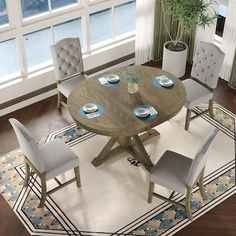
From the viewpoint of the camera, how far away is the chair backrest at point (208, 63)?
5.36 metres

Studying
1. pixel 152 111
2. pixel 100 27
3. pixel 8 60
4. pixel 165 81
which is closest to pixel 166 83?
pixel 165 81

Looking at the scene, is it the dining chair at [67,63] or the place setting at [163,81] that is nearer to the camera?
the place setting at [163,81]

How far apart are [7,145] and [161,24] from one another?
9.67ft

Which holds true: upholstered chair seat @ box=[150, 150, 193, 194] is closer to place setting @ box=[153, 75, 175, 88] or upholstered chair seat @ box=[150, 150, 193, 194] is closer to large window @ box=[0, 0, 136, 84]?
place setting @ box=[153, 75, 175, 88]

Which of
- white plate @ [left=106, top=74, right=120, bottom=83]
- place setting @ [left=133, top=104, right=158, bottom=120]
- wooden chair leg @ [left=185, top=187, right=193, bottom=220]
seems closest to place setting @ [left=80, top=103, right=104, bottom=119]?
place setting @ [left=133, top=104, right=158, bottom=120]

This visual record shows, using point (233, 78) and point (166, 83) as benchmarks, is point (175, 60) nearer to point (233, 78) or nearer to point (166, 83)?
point (233, 78)

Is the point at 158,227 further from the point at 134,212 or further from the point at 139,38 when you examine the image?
the point at 139,38

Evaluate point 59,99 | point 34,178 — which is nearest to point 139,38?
point 59,99

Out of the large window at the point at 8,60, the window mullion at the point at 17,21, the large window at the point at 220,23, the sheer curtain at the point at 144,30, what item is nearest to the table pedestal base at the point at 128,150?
the window mullion at the point at 17,21

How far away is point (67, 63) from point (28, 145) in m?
1.78

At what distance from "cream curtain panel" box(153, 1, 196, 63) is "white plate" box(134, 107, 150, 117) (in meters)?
2.44

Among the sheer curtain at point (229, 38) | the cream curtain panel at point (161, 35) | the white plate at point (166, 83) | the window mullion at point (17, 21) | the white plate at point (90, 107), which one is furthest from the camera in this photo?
the cream curtain panel at point (161, 35)

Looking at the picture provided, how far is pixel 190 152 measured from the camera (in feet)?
17.5

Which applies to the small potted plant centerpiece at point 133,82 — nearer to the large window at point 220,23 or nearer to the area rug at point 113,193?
the area rug at point 113,193
